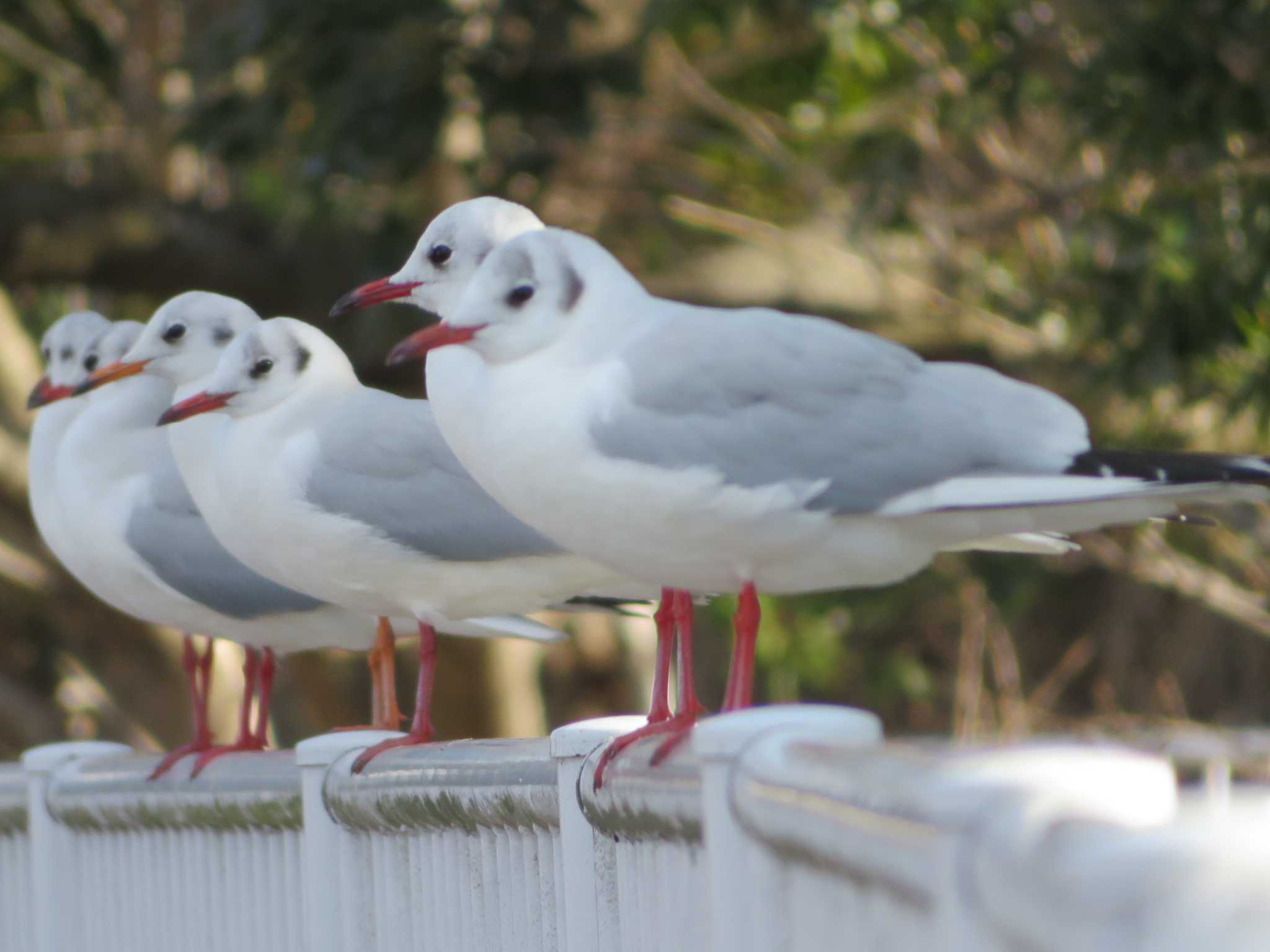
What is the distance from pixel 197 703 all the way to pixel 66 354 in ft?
3.54

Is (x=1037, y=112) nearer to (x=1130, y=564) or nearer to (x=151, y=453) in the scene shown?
(x=1130, y=564)

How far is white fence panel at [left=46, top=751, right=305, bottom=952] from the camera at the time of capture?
3.91 m

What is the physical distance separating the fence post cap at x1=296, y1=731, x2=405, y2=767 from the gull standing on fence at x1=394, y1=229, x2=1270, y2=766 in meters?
0.65

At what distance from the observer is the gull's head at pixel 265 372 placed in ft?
14.7

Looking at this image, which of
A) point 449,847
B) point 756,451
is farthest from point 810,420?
point 449,847

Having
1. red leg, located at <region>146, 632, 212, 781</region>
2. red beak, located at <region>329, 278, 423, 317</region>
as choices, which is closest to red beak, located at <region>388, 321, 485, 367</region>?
red beak, located at <region>329, 278, 423, 317</region>

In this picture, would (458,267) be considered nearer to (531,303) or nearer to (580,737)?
(531,303)

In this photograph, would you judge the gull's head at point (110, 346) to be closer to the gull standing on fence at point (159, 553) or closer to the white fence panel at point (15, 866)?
the gull standing on fence at point (159, 553)

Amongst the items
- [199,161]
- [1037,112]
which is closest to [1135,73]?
[1037,112]

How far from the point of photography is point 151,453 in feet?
17.4

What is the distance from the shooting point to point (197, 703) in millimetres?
5387

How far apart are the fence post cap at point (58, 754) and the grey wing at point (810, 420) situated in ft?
7.15

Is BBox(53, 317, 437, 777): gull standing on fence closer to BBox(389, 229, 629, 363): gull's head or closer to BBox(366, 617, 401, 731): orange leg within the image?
BBox(366, 617, 401, 731): orange leg

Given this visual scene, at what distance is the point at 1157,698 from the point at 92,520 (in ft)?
29.9
